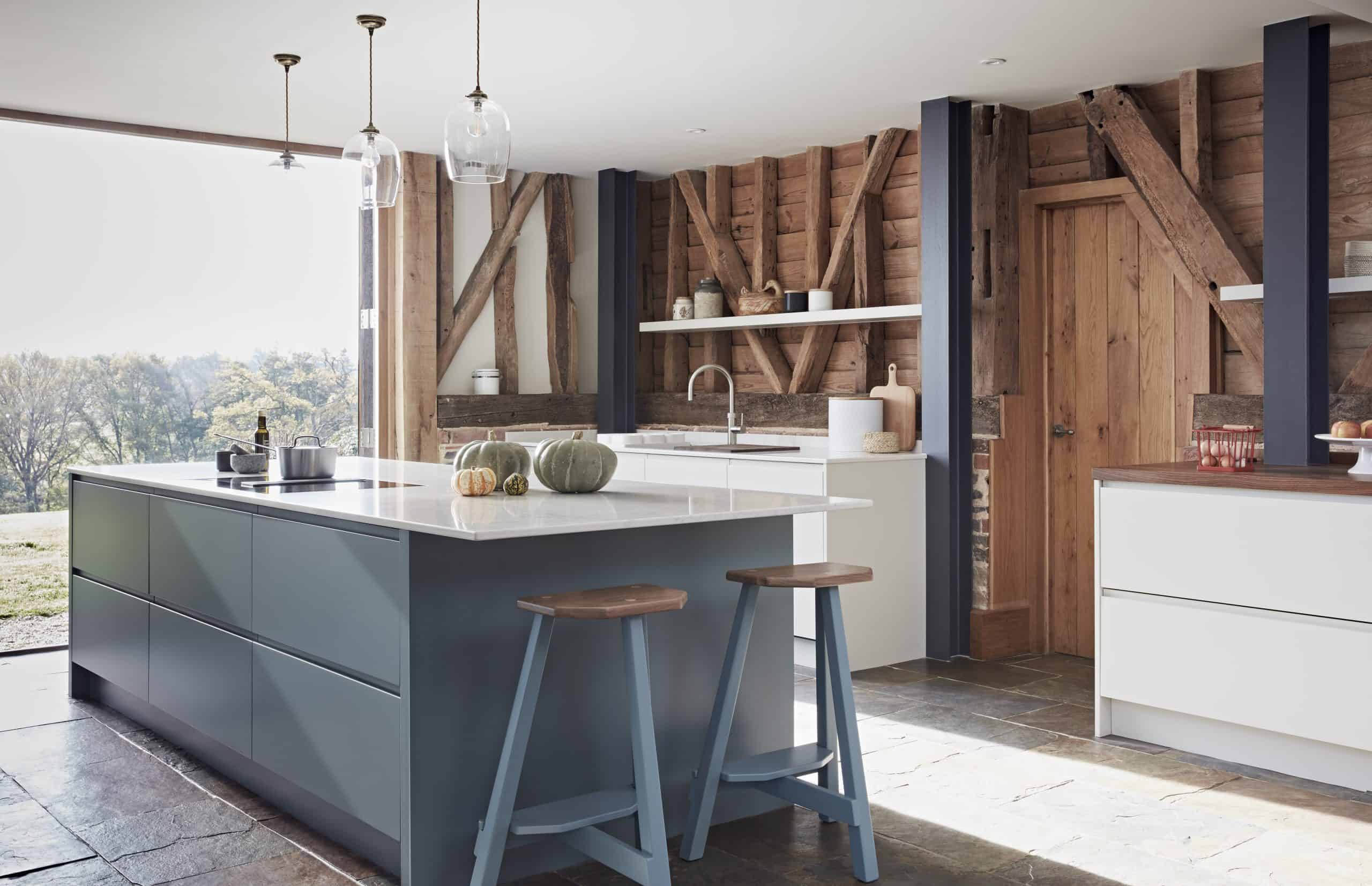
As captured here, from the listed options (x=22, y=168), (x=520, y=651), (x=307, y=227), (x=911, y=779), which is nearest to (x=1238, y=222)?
(x=911, y=779)

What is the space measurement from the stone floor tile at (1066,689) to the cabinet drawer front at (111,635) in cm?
324

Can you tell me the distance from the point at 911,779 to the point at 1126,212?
2814 millimetres

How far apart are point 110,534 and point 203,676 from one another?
1026 mm

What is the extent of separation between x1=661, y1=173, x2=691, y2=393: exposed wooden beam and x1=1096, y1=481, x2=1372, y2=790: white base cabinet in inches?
136

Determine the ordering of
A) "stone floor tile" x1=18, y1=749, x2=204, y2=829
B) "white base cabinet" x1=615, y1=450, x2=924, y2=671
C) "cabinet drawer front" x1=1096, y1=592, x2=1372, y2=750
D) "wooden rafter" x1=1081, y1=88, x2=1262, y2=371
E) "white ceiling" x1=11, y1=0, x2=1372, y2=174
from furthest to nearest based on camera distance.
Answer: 1. "white base cabinet" x1=615, y1=450, x2=924, y2=671
2. "wooden rafter" x1=1081, y1=88, x2=1262, y2=371
3. "white ceiling" x1=11, y1=0, x2=1372, y2=174
4. "cabinet drawer front" x1=1096, y1=592, x2=1372, y2=750
5. "stone floor tile" x1=18, y1=749, x2=204, y2=829

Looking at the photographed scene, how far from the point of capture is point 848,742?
2998 millimetres

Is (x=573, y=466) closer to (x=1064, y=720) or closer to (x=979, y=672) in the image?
(x=1064, y=720)

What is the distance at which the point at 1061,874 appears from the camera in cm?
296

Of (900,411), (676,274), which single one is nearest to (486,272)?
(676,274)

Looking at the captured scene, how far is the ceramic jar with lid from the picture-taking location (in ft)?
22.2

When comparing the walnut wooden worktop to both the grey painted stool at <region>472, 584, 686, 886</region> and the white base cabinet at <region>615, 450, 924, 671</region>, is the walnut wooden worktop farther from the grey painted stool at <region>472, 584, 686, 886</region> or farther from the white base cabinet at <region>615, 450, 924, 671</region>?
the grey painted stool at <region>472, 584, 686, 886</region>

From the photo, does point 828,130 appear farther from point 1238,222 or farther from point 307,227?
point 307,227

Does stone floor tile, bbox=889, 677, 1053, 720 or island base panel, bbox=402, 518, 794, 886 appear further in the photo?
stone floor tile, bbox=889, 677, 1053, 720

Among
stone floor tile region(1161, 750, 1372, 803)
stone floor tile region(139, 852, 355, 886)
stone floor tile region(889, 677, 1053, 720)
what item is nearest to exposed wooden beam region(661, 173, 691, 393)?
stone floor tile region(889, 677, 1053, 720)
